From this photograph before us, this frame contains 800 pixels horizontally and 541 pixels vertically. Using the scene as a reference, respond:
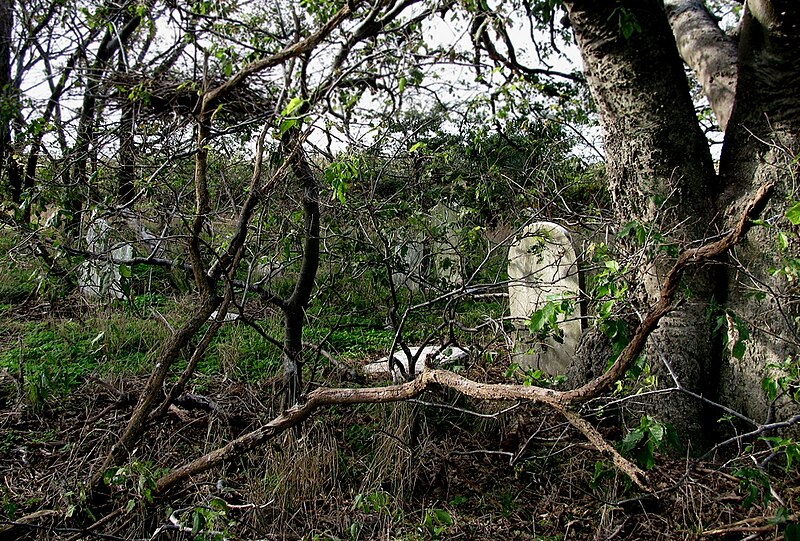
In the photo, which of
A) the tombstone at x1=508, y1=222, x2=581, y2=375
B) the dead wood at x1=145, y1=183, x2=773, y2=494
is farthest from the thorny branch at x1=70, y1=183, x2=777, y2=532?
the tombstone at x1=508, y1=222, x2=581, y2=375

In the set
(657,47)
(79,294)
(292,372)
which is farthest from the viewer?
(79,294)

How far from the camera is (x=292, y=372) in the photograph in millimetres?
3932

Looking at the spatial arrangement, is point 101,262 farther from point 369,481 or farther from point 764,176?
point 764,176

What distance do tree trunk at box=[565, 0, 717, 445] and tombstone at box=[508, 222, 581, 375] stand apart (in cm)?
84

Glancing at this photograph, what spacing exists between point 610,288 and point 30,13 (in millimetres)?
9557

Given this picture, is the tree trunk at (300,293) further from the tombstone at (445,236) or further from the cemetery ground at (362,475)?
the tombstone at (445,236)

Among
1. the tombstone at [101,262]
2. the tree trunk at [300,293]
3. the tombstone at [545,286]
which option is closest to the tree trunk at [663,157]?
the tombstone at [545,286]

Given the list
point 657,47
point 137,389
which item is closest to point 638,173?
point 657,47

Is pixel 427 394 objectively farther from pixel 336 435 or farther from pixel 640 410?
pixel 640 410

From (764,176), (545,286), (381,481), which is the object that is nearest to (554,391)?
(381,481)

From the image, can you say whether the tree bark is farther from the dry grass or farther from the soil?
the dry grass

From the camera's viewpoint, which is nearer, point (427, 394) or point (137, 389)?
point (427, 394)

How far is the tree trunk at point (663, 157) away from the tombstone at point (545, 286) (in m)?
0.84

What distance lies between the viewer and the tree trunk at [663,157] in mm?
3588
